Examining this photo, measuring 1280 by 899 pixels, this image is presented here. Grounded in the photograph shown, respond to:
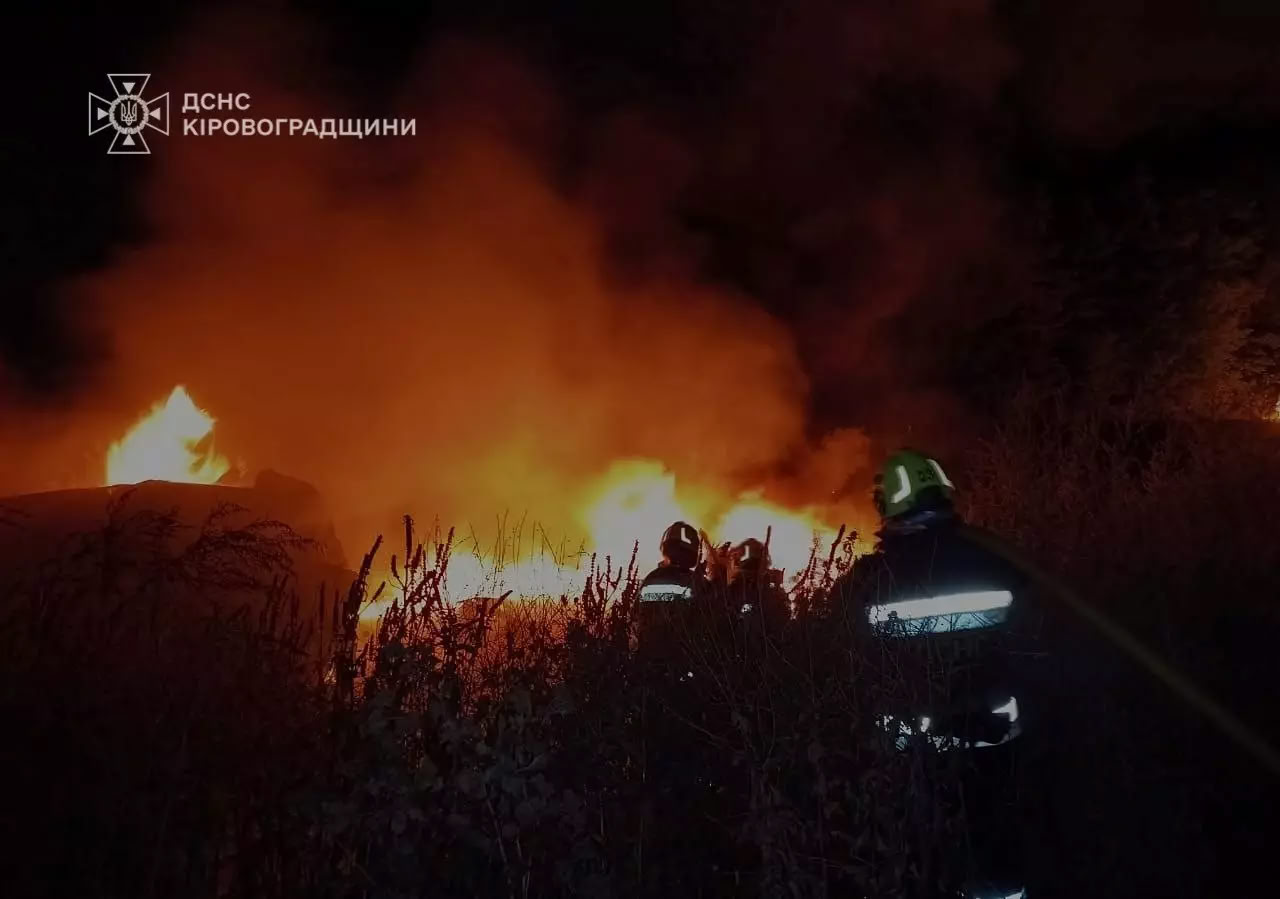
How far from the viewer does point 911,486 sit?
420 centimetres

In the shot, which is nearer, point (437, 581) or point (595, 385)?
point (437, 581)

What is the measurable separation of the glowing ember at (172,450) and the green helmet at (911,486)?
31.8 feet

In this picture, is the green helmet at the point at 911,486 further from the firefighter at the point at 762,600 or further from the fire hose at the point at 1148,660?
the firefighter at the point at 762,600

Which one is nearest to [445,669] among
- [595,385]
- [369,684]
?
[369,684]

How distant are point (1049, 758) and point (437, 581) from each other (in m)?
2.67

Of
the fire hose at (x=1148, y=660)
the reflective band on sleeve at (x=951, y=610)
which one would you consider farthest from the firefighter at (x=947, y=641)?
the fire hose at (x=1148, y=660)

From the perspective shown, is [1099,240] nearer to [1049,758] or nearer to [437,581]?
[1049,758]

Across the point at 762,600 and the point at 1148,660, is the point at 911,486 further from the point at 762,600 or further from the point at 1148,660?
the point at 1148,660

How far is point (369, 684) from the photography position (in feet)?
10.1

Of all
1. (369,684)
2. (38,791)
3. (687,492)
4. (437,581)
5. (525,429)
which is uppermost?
(525,429)

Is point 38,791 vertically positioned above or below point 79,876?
above

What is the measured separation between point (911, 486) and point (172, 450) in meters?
10.5

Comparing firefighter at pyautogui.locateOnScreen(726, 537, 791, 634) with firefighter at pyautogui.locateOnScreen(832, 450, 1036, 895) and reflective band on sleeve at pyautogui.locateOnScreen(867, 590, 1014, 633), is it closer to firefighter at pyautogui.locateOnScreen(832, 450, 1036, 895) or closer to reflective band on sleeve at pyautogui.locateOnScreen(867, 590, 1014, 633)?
firefighter at pyautogui.locateOnScreen(832, 450, 1036, 895)

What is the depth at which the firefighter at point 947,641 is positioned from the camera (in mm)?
3213
